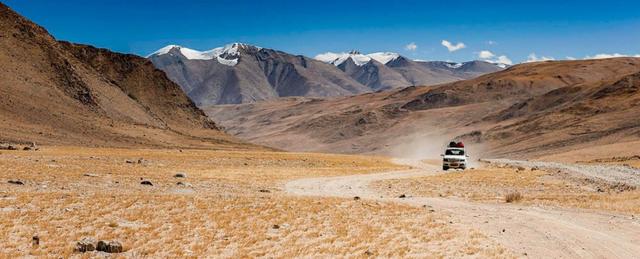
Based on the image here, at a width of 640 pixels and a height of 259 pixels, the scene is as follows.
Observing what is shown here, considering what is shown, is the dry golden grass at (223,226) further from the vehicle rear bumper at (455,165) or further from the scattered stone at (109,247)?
the vehicle rear bumper at (455,165)

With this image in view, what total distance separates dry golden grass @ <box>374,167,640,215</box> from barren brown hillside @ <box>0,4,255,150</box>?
67164 mm

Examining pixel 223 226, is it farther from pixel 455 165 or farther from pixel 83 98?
pixel 83 98

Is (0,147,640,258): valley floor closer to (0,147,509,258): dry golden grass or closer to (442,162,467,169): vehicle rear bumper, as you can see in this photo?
(0,147,509,258): dry golden grass

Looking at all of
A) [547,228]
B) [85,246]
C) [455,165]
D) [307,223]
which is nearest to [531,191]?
[547,228]

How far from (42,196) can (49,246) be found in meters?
9.15

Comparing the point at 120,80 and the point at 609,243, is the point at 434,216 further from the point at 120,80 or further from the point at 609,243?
the point at 120,80

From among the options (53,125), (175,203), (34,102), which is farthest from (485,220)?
(34,102)

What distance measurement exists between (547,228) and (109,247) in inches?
568

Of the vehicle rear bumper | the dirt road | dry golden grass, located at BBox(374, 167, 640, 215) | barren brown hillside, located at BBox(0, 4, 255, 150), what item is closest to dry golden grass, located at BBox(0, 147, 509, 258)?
the dirt road

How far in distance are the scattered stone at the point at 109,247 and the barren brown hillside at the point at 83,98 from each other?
7745 cm

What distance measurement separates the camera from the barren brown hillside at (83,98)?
101 meters

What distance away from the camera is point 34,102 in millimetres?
107125

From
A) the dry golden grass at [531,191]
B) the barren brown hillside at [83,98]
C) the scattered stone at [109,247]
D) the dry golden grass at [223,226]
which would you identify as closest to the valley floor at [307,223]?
the dry golden grass at [223,226]

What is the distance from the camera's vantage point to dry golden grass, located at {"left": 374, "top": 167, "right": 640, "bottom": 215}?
90.8 ft
